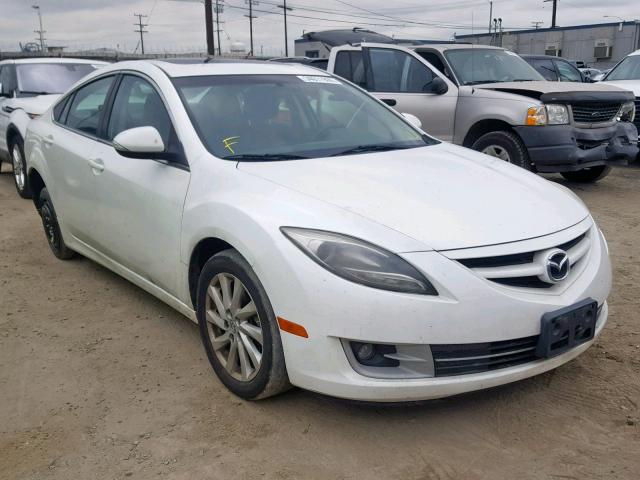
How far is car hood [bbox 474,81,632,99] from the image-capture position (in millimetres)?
7438

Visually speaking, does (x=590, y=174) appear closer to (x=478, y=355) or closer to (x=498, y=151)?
(x=498, y=151)

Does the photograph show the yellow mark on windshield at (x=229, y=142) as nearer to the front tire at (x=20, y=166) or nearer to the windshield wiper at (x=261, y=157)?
the windshield wiper at (x=261, y=157)

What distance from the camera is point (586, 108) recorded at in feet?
24.7

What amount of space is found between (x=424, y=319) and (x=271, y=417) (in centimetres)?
90

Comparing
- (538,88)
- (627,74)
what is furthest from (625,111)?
(627,74)

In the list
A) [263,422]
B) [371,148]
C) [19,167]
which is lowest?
[263,422]

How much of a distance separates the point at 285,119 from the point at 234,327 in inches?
52.7

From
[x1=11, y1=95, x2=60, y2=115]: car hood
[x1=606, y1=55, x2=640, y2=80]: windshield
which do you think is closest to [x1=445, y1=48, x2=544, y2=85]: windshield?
[x1=606, y1=55, x2=640, y2=80]: windshield

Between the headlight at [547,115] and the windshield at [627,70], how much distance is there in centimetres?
413

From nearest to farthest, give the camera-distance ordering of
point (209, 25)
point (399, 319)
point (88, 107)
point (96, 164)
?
point (399, 319) → point (96, 164) → point (88, 107) → point (209, 25)

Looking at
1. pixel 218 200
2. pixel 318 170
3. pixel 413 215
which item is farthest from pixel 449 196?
pixel 218 200

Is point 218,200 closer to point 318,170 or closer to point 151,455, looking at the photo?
Result: point 318,170

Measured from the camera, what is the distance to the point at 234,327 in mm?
3055

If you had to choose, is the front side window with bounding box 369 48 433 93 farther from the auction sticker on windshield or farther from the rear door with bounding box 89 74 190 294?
the rear door with bounding box 89 74 190 294
